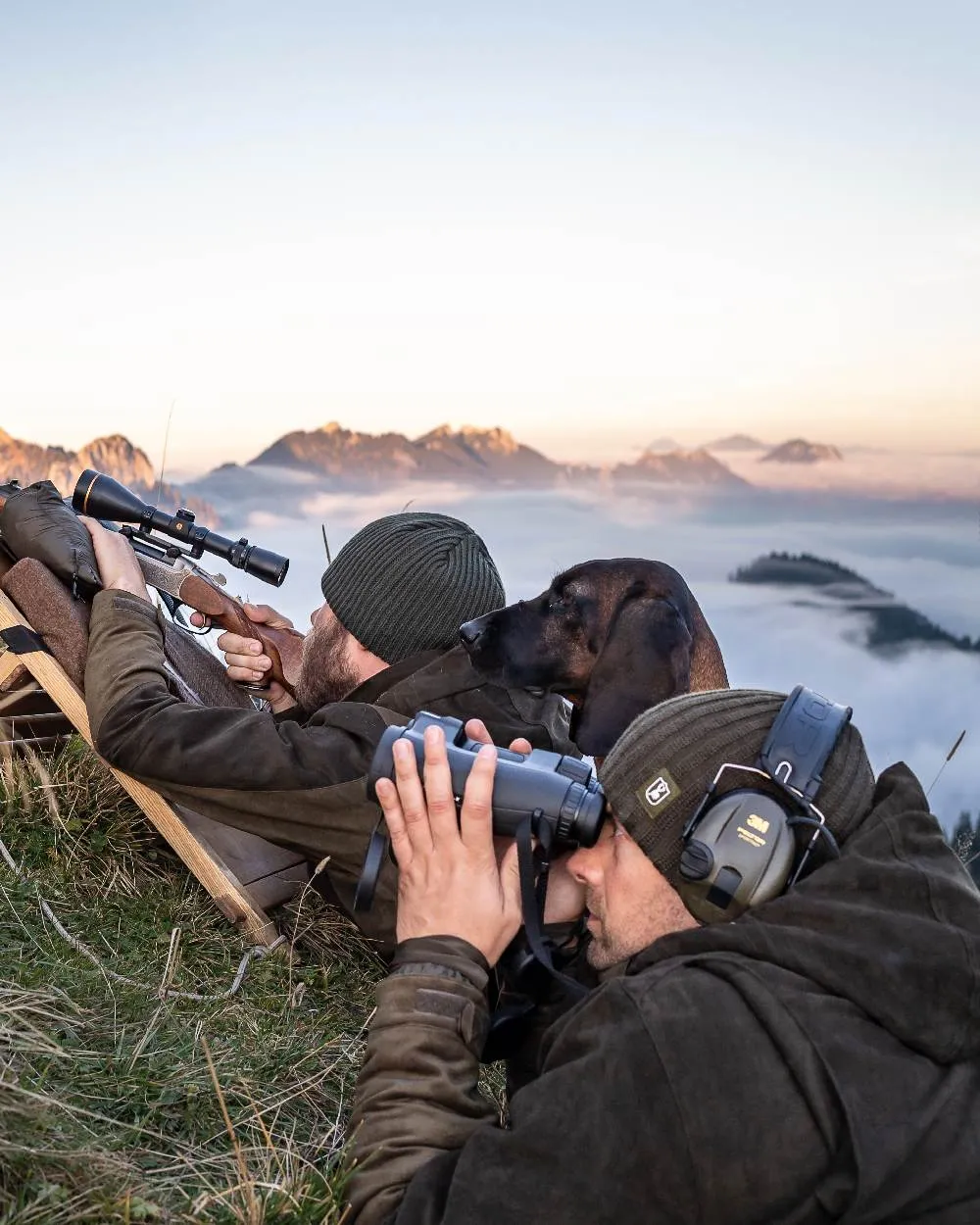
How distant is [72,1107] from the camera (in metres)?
2.42

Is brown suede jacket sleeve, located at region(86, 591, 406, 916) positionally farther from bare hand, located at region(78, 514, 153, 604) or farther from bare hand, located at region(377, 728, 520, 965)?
bare hand, located at region(377, 728, 520, 965)

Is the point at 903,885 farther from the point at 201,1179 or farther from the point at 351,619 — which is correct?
the point at 351,619

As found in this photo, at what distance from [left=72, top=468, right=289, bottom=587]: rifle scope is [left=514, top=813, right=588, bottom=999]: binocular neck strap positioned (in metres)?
2.73

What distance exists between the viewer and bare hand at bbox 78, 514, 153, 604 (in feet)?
13.9

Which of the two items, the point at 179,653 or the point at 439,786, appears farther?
the point at 179,653

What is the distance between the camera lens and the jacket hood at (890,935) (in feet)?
5.91

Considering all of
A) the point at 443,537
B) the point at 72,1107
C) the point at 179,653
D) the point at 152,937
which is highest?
the point at 443,537

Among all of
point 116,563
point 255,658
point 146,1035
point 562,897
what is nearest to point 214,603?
point 255,658

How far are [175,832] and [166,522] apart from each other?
1.24m

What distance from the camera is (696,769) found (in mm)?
2156

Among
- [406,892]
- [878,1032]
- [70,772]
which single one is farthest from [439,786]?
[70,772]

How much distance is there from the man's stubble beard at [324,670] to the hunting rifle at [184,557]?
1.99ft

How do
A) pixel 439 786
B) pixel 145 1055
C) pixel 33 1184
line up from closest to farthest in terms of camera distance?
A: pixel 33 1184 < pixel 439 786 < pixel 145 1055

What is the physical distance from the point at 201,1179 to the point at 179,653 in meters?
2.49
